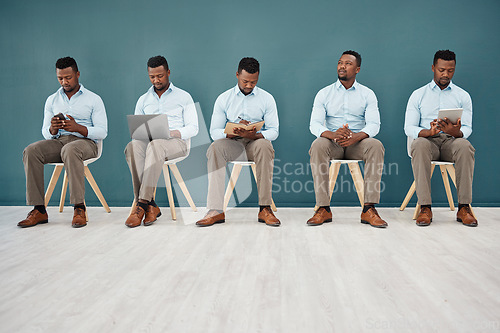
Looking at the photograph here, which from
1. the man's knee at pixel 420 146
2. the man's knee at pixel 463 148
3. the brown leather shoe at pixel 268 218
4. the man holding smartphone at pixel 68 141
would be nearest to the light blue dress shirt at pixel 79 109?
the man holding smartphone at pixel 68 141

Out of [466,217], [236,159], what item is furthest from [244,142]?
[466,217]

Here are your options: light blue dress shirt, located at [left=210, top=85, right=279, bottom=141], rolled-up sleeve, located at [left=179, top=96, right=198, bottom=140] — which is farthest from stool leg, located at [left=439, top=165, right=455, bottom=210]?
rolled-up sleeve, located at [left=179, top=96, right=198, bottom=140]

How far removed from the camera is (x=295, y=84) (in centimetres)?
370

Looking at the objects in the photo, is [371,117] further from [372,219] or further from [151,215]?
[151,215]

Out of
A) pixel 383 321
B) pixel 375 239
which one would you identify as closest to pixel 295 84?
pixel 375 239

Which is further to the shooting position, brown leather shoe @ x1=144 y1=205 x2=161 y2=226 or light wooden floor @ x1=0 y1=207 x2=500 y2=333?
brown leather shoe @ x1=144 y1=205 x2=161 y2=226

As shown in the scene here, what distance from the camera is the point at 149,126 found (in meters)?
2.98

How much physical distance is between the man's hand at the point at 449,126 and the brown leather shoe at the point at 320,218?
109 cm

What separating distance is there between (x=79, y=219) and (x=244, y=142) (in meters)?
1.41

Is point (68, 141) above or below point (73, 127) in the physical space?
below

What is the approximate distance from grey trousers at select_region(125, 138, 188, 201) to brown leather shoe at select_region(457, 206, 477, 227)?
7.46 feet

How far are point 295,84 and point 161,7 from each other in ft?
5.04

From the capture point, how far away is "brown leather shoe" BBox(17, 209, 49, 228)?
2.90 meters

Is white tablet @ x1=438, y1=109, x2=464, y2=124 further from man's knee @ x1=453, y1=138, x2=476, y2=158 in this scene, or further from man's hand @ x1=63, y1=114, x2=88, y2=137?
man's hand @ x1=63, y1=114, x2=88, y2=137
